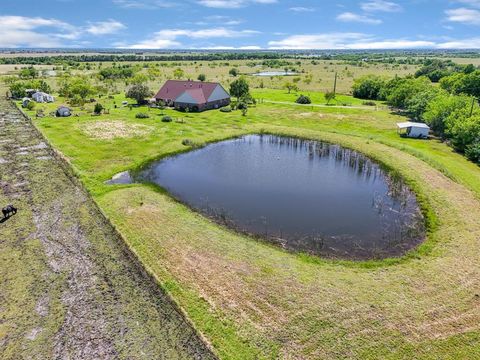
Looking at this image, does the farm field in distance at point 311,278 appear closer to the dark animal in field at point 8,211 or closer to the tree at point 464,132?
the dark animal in field at point 8,211

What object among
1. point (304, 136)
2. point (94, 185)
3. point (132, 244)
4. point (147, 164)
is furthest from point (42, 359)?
point (304, 136)

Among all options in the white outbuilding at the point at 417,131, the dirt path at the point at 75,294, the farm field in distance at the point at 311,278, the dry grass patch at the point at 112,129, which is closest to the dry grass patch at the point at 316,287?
the farm field in distance at the point at 311,278

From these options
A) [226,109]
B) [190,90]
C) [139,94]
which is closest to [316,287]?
[226,109]

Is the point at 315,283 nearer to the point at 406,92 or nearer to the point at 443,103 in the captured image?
the point at 443,103

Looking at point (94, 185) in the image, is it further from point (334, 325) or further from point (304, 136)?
point (304, 136)

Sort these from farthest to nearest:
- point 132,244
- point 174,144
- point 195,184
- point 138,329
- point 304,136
A: point 304,136, point 174,144, point 195,184, point 132,244, point 138,329

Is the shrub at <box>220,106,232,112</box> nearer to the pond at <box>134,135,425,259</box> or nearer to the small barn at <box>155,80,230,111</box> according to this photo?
the small barn at <box>155,80,230,111</box>
